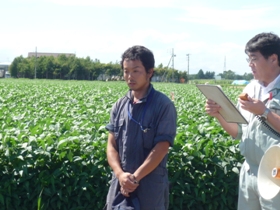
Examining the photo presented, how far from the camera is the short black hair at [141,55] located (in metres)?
3.33

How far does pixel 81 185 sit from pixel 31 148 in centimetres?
58

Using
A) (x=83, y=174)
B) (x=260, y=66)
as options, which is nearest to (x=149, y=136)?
(x=260, y=66)

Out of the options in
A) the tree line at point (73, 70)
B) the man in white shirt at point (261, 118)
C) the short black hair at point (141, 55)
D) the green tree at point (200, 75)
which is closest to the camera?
the man in white shirt at point (261, 118)

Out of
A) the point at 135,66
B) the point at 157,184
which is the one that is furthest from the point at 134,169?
the point at 135,66

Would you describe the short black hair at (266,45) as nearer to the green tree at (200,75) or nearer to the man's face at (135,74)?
the man's face at (135,74)

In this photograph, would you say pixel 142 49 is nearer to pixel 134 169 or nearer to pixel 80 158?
pixel 134 169

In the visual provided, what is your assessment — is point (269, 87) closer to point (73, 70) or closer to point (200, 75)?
point (200, 75)

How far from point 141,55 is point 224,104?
0.60 m

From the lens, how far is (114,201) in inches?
130

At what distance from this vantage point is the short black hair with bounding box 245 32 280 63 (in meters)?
3.13

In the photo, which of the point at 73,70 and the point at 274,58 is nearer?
the point at 274,58

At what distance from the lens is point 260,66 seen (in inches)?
123

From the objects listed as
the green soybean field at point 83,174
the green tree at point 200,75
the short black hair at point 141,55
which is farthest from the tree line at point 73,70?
the short black hair at point 141,55

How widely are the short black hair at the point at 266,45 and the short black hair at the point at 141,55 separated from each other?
61 centimetres
